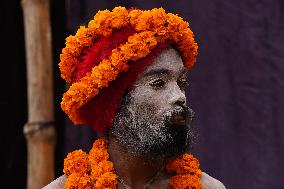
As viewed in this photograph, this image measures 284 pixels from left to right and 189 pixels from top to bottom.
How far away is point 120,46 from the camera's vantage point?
2.75m

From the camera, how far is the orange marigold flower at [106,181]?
2.79m

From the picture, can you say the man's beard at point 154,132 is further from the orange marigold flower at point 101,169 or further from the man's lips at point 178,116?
the orange marigold flower at point 101,169

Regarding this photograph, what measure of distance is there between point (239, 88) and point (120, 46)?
1273 millimetres

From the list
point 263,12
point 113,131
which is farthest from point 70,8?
point 113,131

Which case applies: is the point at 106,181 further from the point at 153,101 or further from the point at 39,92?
the point at 39,92

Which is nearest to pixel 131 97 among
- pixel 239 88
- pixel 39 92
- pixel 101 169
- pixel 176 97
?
pixel 176 97

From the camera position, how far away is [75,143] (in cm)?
517

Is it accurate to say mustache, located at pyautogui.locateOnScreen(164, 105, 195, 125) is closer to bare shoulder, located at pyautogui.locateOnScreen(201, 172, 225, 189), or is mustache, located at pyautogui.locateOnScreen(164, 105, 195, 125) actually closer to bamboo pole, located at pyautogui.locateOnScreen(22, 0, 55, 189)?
bare shoulder, located at pyautogui.locateOnScreen(201, 172, 225, 189)

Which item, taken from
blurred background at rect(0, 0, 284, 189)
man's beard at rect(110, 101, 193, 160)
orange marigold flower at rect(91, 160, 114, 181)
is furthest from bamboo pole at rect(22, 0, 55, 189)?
man's beard at rect(110, 101, 193, 160)

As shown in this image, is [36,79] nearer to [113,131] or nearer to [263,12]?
[263,12]

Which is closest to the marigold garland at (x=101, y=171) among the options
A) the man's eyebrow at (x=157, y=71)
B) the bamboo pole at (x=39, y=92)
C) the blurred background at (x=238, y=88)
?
the man's eyebrow at (x=157, y=71)

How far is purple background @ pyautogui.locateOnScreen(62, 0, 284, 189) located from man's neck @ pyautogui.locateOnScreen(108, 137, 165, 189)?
1052 mm

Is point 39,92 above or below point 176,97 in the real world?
above

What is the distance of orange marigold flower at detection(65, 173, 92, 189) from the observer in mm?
2812
